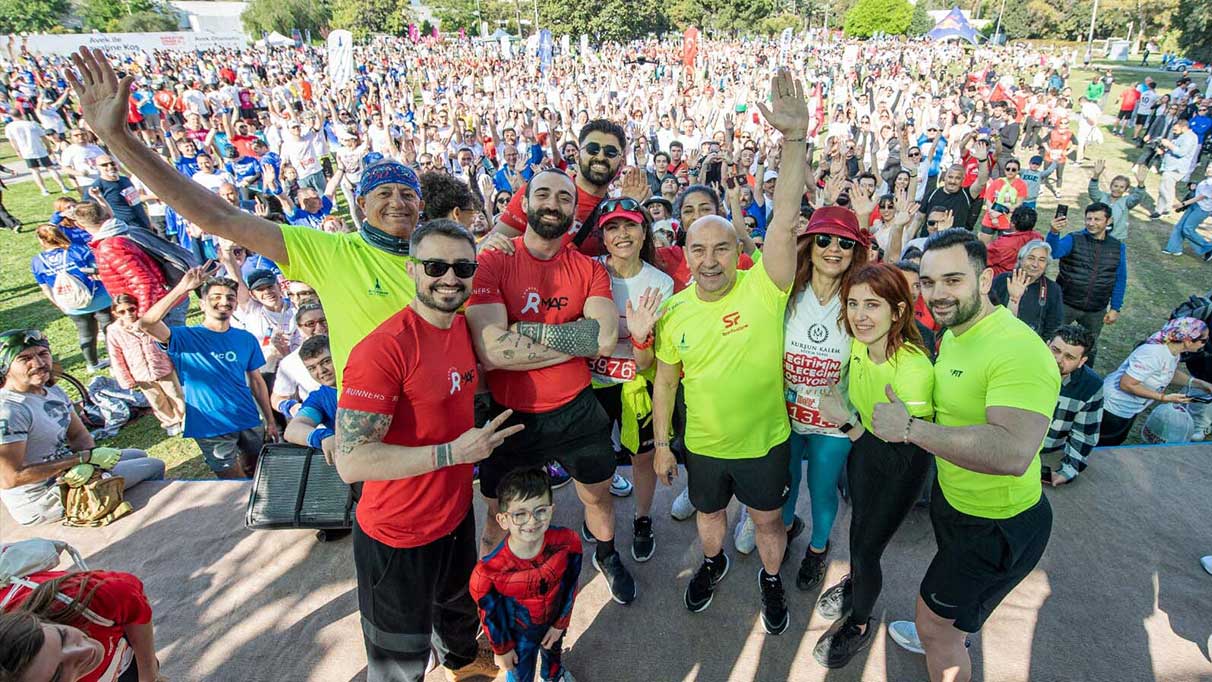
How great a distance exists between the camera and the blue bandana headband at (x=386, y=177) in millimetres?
3103

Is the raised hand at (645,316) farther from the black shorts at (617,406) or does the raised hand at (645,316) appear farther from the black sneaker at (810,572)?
the black sneaker at (810,572)

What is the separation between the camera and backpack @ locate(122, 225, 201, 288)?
20.5ft

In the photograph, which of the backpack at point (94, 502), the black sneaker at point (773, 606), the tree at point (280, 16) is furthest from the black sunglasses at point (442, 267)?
the tree at point (280, 16)

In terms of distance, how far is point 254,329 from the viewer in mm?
5324

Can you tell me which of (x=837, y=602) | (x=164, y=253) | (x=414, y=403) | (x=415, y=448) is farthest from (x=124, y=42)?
(x=837, y=602)

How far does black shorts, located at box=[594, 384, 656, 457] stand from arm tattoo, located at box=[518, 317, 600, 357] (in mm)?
812

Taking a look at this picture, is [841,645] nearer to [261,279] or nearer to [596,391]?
[596,391]

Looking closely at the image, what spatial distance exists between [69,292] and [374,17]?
70.6 metres

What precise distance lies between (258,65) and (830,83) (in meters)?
26.8

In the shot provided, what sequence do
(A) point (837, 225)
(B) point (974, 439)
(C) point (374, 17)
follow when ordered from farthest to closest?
(C) point (374, 17) → (A) point (837, 225) → (B) point (974, 439)

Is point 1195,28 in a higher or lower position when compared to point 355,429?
higher

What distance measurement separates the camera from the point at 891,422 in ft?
7.40

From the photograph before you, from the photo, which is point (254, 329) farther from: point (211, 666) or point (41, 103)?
point (41, 103)

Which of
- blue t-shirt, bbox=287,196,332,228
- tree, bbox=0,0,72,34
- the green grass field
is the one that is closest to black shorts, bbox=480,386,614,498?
the green grass field
